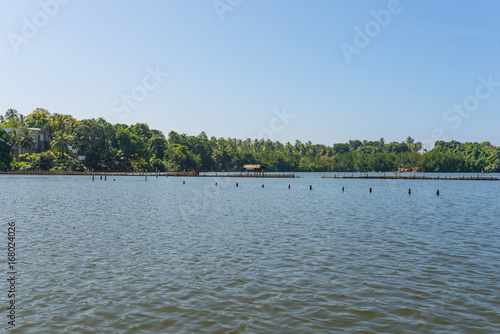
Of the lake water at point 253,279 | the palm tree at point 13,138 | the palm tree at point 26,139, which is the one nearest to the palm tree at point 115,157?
the palm tree at point 26,139

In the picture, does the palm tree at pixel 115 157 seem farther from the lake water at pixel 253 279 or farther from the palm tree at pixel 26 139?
the lake water at pixel 253 279

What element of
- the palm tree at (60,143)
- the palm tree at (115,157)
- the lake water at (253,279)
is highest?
the palm tree at (60,143)

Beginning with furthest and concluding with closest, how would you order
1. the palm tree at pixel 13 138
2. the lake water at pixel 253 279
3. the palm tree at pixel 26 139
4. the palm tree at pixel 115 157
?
the palm tree at pixel 115 157 → the palm tree at pixel 26 139 → the palm tree at pixel 13 138 → the lake water at pixel 253 279

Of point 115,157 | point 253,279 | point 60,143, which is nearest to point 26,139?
point 60,143

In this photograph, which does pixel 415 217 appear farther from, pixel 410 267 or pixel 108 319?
pixel 108 319

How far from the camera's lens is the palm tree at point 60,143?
12925 centimetres

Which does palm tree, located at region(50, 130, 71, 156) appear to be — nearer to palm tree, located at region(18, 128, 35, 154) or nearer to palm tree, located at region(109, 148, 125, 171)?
palm tree, located at region(18, 128, 35, 154)

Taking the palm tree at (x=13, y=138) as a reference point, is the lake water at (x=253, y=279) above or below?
below

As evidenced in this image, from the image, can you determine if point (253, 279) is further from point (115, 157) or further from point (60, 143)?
point (115, 157)

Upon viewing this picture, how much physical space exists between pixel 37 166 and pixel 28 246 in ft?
391

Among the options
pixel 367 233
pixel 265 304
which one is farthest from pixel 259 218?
pixel 265 304

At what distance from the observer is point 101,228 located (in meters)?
23.5

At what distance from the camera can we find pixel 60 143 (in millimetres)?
129500

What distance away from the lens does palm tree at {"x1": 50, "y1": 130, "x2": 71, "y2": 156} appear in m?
129
